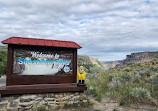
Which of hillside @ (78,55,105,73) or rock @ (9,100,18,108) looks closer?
rock @ (9,100,18,108)

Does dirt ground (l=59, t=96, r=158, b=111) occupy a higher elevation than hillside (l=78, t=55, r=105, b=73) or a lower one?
lower

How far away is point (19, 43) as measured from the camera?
6.04m

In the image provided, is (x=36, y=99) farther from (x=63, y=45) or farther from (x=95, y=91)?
(x=95, y=91)

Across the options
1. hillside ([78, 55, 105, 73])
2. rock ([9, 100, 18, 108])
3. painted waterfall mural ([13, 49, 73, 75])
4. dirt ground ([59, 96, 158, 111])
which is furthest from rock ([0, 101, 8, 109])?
hillside ([78, 55, 105, 73])

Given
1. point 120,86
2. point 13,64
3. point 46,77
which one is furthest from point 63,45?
point 120,86

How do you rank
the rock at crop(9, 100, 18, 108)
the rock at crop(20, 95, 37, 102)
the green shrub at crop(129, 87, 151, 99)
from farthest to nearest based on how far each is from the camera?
the green shrub at crop(129, 87, 151, 99)
the rock at crop(20, 95, 37, 102)
the rock at crop(9, 100, 18, 108)

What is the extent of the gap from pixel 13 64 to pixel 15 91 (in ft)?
4.41

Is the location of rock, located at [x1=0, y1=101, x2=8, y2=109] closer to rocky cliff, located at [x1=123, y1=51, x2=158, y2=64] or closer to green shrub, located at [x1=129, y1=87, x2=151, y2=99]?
green shrub, located at [x1=129, y1=87, x2=151, y2=99]

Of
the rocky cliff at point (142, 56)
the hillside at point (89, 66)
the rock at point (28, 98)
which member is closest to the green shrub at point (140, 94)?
the rock at point (28, 98)

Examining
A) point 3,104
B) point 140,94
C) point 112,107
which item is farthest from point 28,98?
point 140,94

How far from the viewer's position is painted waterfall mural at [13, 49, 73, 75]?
6344mm

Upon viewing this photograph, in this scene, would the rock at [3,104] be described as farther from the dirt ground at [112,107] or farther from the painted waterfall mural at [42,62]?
the dirt ground at [112,107]

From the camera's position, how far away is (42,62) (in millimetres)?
6719

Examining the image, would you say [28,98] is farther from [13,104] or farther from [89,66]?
[89,66]
